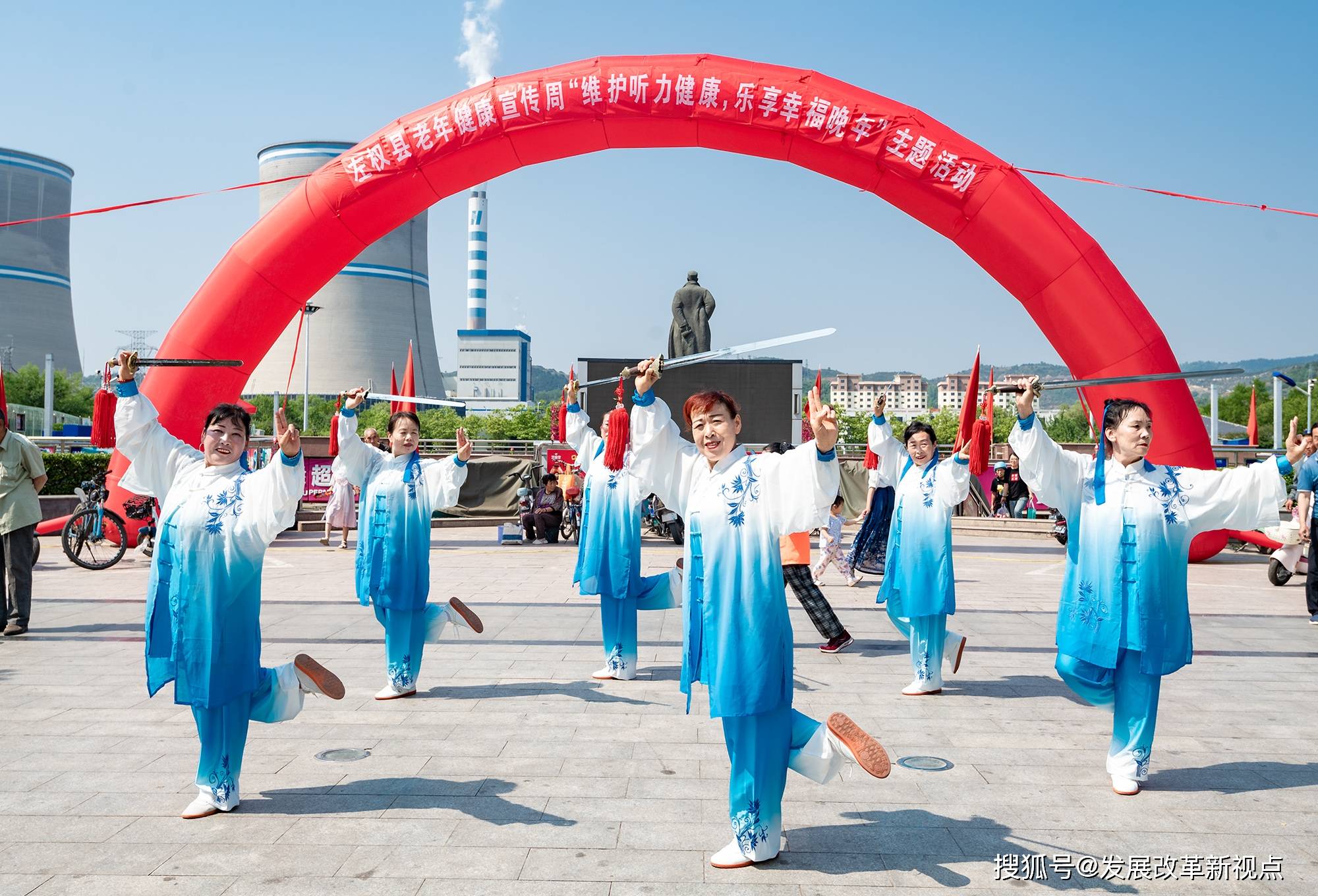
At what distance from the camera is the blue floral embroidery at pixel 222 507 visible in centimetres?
338

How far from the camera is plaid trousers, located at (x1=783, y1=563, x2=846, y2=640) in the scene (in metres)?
5.99

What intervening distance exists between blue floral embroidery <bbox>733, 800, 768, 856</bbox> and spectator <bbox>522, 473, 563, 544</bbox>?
1116 centimetres

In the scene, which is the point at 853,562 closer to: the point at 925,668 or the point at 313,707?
the point at 925,668

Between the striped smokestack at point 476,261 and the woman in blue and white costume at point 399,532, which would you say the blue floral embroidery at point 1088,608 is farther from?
Result: the striped smokestack at point 476,261

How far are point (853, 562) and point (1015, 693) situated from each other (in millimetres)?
2012

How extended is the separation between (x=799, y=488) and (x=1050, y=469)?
53.5 inches

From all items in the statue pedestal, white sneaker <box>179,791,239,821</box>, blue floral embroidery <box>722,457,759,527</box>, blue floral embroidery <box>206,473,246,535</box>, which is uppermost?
the statue pedestal

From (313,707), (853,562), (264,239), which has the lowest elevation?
(313,707)

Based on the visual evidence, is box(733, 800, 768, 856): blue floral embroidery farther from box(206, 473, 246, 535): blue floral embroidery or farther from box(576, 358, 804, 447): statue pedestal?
box(576, 358, 804, 447): statue pedestal

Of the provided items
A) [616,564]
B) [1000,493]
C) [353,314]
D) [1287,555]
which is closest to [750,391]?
[1000,493]

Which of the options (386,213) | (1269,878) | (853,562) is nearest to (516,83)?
(386,213)

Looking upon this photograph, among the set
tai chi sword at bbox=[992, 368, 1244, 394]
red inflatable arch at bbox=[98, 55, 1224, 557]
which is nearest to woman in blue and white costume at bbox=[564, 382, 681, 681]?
tai chi sword at bbox=[992, 368, 1244, 394]

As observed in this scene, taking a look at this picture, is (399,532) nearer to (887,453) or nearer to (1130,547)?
(887,453)

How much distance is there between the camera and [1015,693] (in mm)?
5199
